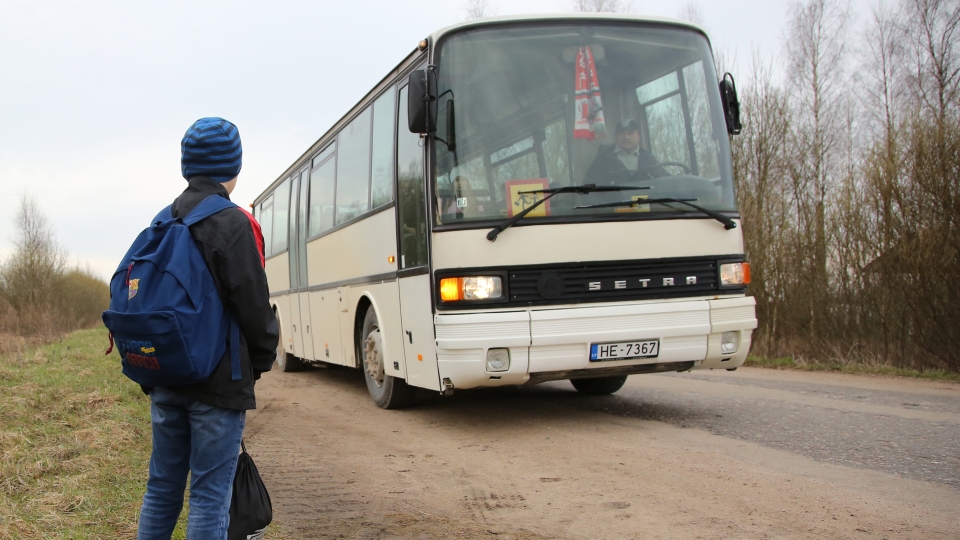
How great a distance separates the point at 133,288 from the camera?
9.04 ft

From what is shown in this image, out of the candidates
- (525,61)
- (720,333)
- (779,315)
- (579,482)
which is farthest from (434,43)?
(779,315)

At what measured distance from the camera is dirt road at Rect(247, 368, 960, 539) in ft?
13.6

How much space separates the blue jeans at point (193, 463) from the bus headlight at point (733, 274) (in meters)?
4.79

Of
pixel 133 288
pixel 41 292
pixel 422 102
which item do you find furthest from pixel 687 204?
pixel 41 292

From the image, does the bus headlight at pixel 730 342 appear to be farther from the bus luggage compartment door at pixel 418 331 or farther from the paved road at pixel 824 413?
the bus luggage compartment door at pixel 418 331

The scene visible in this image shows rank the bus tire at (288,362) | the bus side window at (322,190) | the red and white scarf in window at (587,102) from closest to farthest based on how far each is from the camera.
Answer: the red and white scarf in window at (587,102)
the bus side window at (322,190)
the bus tire at (288,362)

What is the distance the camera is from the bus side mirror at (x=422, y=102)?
21.1 feet

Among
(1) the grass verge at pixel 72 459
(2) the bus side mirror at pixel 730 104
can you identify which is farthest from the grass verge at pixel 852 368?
(1) the grass verge at pixel 72 459

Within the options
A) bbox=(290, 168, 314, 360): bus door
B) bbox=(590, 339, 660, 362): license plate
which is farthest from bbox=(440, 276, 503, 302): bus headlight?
bbox=(290, 168, 314, 360): bus door

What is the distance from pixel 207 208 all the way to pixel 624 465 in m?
3.50

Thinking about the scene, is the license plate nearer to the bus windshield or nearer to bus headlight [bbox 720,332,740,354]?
bus headlight [bbox 720,332,740,354]

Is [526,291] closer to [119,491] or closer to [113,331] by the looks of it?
[119,491]

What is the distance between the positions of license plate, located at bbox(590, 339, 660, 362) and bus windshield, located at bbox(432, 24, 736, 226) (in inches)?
39.0

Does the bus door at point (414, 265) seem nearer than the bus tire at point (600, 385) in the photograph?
Yes
